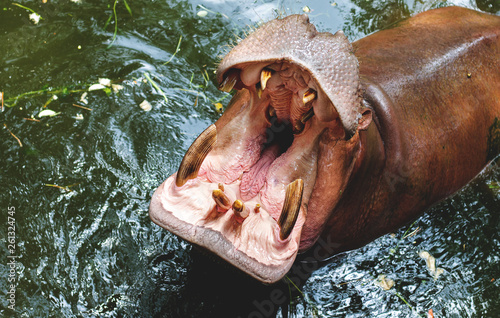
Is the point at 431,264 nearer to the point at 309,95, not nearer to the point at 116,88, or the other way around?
the point at 309,95

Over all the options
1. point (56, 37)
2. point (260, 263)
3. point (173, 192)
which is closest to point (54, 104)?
point (56, 37)

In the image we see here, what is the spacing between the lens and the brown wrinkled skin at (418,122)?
322 cm

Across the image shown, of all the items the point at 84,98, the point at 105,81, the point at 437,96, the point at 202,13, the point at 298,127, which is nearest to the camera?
the point at 298,127

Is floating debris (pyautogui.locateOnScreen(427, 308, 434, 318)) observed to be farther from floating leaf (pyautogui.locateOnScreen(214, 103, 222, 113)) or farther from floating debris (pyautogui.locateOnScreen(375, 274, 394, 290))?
floating leaf (pyautogui.locateOnScreen(214, 103, 222, 113))

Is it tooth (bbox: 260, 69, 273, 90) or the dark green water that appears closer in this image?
tooth (bbox: 260, 69, 273, 90)

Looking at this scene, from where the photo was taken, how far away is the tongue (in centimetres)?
287

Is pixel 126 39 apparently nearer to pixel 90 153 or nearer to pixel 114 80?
pixel 114 80

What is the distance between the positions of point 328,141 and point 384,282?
51.7 inches

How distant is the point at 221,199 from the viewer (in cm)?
252

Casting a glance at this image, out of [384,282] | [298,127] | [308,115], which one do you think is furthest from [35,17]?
[384,282]

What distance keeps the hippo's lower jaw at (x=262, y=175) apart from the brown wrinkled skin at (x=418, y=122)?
9.8 inches

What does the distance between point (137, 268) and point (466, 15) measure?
123 inches

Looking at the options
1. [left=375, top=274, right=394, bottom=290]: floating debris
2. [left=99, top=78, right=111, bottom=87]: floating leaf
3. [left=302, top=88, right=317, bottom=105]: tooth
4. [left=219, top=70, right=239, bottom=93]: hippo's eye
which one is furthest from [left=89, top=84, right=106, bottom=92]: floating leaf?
[left=375, top=274, right=394, bottom=290]: floating debris

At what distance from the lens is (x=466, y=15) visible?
14.1 ft
